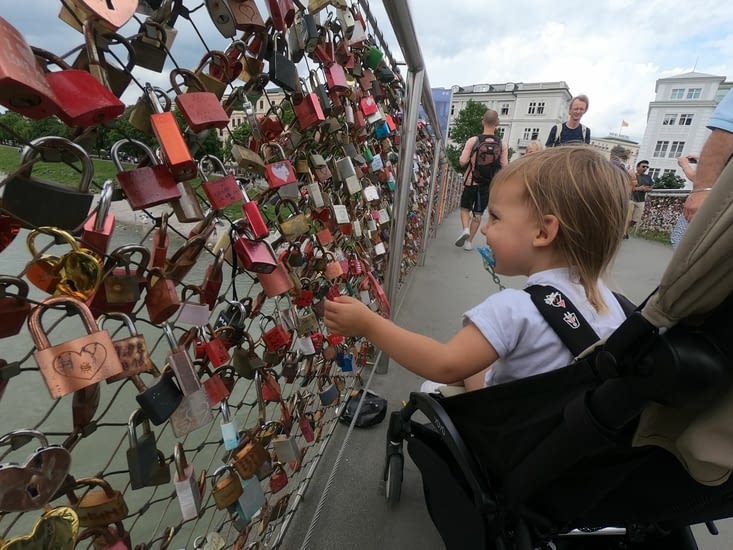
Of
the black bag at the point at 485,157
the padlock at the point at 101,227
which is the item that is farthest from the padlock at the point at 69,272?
the black bag at the point at 485,157

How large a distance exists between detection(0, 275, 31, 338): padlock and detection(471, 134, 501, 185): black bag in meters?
4.18

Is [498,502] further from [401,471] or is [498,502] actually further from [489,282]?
[489,282]

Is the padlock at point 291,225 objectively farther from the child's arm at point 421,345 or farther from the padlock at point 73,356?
the padlock at point 73,356

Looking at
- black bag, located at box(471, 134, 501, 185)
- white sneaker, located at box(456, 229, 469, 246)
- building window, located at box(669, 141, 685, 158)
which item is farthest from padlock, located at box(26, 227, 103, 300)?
building window, located at box(669, 141, 685, 158)

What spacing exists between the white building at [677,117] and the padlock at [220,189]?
38.6 metres

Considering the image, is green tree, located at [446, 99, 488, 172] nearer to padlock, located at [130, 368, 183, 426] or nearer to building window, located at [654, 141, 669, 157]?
building window, located at [654, 141, 669, 157]

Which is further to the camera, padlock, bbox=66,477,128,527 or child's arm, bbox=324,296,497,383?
child's arm, bbox=324,296,497,383

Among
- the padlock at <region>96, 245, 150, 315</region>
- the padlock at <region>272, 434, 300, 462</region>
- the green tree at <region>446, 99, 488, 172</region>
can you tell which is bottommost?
the green tree at <region>446, 99, 488, 172</region>

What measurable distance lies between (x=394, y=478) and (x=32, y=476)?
1005 millimetres

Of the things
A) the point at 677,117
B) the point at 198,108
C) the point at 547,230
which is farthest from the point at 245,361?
the point at 677,117

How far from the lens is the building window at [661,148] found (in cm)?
3250

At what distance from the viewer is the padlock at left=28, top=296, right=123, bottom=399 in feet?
1.09

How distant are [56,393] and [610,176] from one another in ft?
3.24

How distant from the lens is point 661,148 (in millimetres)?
32625
